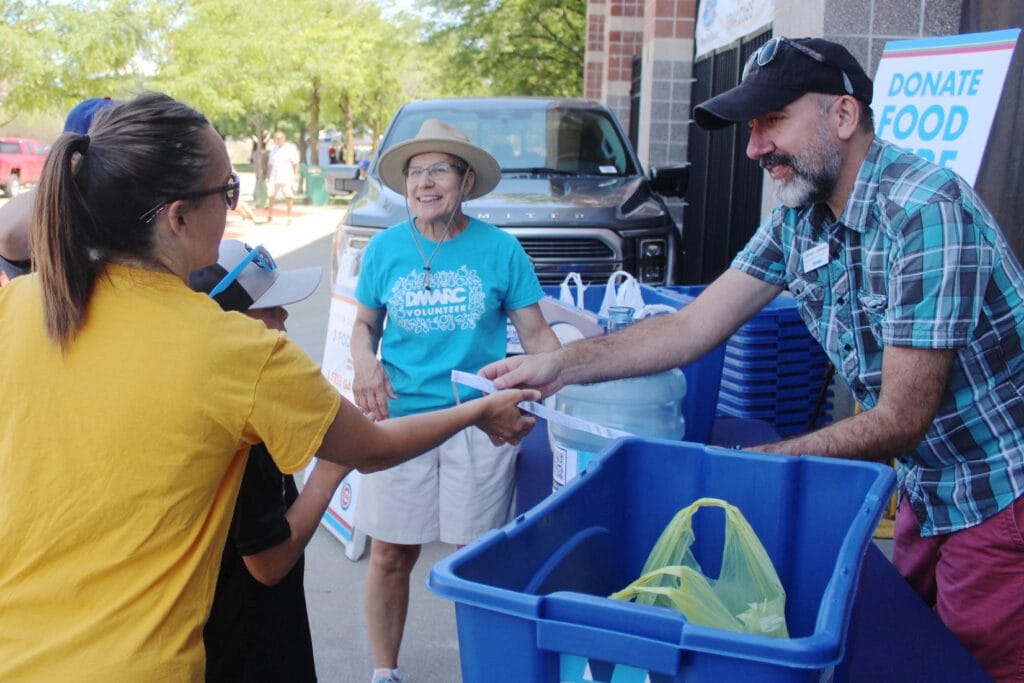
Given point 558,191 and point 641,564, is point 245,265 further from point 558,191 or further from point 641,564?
point 558,191

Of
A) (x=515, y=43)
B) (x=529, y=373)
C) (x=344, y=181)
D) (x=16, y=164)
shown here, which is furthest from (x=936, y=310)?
(x=16, y=164)

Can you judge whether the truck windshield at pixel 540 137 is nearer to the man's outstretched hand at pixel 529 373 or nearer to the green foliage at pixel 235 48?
the man's outstretched hand at pixel 529 373

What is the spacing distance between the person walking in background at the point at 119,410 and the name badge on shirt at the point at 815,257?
130 centimetres

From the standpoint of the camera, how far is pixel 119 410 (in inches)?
61.1

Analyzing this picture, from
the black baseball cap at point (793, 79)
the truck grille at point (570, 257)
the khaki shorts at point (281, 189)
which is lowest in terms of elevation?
the khaki shorts at point (281, 189)

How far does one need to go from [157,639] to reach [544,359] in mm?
1240

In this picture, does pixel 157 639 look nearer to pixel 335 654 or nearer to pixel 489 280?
pixel 489 280

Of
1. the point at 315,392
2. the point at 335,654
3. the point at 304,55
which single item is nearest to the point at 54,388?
the point at 315,392

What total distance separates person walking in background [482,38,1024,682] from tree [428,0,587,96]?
17.3 meters

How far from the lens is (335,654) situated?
3.97 meters

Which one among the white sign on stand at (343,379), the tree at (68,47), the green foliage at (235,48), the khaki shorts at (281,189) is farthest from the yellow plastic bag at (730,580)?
the khaki shorts at (281,189)

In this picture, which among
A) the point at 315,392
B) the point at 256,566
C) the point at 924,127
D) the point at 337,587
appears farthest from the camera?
the point at 337,587

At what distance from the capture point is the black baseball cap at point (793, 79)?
230 cm

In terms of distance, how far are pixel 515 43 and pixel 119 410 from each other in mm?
18820
